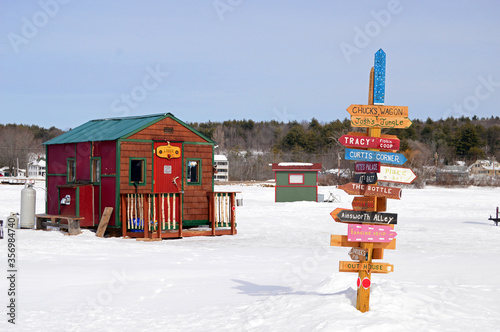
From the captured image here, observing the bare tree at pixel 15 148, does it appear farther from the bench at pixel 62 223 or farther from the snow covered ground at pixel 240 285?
the snow covered ground at pixel 240 285

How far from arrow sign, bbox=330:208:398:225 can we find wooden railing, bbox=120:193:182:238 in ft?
31.7

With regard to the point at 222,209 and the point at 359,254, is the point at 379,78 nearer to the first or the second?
the point at 359,254

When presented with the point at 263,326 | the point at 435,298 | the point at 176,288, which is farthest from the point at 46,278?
the point at 435,298

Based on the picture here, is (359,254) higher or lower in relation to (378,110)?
lower

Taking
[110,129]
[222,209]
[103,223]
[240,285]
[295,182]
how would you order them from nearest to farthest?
1. [240,285]
2. [103,223]
3. [222,209]
4. [110,129]
5. [295,182]

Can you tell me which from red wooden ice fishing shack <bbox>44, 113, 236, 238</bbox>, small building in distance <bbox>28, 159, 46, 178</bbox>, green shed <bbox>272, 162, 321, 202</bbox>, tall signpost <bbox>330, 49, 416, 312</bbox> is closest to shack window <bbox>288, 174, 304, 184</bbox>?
green shed <bbox>272, 162, 321, 202</bbox>

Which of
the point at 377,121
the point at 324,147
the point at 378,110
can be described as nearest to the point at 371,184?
the point at 377,121

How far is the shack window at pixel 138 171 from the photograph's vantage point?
17594 mm

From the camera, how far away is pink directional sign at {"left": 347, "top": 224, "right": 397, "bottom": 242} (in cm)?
755

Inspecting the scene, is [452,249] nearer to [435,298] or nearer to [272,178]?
[435,298]

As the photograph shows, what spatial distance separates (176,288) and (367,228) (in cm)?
363

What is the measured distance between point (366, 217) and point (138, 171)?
36.8 ft

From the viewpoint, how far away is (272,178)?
80.1 m

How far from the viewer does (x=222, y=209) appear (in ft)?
60.0
